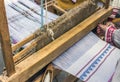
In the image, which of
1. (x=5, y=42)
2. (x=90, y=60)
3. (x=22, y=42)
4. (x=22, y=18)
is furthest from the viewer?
(x=22, y=18)

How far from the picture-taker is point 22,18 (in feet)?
4.69

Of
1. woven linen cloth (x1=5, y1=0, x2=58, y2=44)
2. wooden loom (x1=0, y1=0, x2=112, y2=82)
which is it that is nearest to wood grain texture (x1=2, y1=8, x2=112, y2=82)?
wooden loom (x1=0, y1=0, x2=112, y2=82)

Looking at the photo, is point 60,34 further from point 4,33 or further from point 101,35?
point 4,33

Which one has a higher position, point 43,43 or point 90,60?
point 43,43

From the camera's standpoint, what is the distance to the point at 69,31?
1.23 meters

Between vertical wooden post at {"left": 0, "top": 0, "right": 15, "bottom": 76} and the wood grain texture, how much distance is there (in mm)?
45

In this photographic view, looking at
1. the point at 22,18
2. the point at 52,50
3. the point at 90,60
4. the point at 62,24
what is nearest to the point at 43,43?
the point at 52,50

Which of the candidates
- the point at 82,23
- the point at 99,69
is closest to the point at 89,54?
the point at 99,69

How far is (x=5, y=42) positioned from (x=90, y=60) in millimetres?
528

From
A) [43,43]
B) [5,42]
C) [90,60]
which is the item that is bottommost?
[90,60]

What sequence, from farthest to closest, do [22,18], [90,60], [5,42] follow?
[22,18] → [90,60] → [5,42]

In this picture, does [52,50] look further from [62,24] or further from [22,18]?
[22,18]

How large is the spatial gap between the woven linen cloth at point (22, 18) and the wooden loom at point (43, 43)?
0.15 m

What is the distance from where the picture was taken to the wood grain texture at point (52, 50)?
934 millimetres
